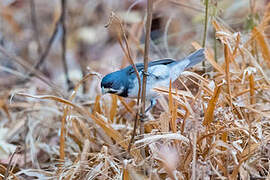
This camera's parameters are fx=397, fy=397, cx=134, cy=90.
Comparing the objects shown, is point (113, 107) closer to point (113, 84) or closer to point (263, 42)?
point (113, 84)

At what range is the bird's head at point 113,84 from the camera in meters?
2.33

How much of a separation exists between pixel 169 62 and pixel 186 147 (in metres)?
0.79

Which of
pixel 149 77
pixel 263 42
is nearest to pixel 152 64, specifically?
pixel 149 77

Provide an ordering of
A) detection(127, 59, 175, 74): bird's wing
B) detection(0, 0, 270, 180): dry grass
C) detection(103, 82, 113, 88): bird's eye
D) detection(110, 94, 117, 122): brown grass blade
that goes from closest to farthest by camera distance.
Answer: detection(0, 0, 270, 180): dry grass
detection(103, 82, 113, 88): bird's eye
detection(127, 59, 175, 74): bird's wing
detection(110, 94, 117, 122): brown grass blade

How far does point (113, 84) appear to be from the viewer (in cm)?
233

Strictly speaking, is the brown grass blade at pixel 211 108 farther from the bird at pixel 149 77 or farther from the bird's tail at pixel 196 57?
the bird's tail at pixel 196 57

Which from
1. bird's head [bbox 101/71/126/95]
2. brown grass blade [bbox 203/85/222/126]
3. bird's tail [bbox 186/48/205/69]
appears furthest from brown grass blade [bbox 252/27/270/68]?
bird's head [bbox 101/71/126/95]

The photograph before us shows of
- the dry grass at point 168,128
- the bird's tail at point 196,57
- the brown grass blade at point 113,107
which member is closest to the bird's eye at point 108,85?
the dry grass at point 168,128

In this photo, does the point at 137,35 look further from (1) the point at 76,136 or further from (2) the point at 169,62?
(1) the point at 76,136

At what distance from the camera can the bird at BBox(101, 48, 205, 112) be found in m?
2.34

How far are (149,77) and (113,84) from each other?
0.25m

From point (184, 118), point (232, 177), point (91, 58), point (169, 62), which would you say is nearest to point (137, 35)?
point (169, 62)

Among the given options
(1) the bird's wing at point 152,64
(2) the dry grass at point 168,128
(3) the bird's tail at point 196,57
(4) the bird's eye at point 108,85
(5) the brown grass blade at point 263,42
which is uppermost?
(5) the brown grass blade at point 263,42

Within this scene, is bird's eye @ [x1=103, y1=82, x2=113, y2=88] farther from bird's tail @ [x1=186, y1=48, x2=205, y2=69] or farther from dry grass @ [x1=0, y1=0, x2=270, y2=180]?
bird's tail @ [x1=186, y1=48, x2=205, y2=69]
